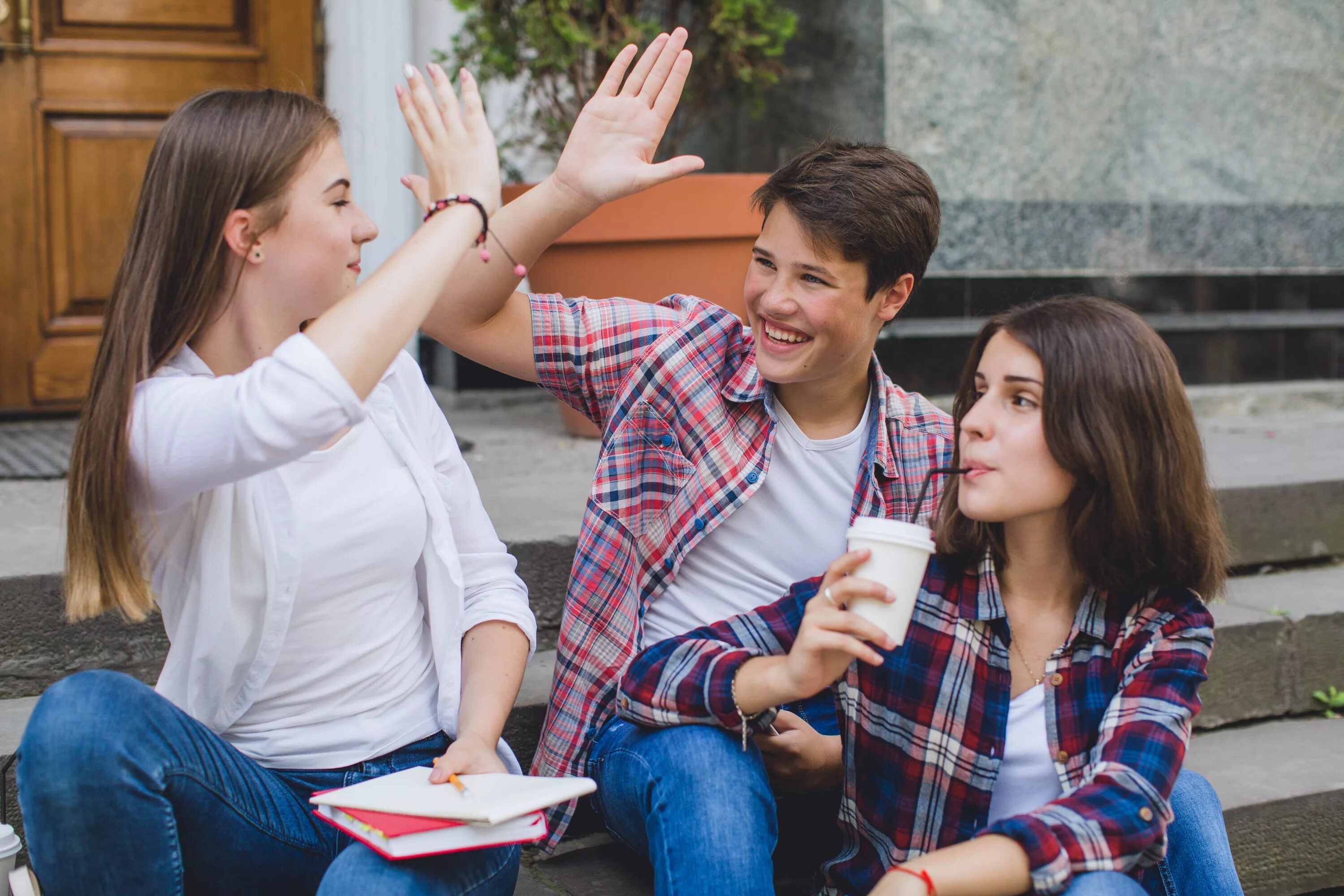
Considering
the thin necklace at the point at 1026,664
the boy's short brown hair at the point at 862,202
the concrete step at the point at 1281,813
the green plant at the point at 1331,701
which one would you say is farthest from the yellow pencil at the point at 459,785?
the green plant at the point at 1331,701

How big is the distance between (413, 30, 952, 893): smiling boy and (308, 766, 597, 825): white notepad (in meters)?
0.33

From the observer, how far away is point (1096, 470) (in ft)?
5.50

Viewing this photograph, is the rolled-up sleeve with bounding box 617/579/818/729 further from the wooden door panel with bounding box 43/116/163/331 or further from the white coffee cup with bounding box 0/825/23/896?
the wooden door panel with bounding box 43/116/163/331

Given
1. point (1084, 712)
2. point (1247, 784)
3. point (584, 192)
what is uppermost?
point (584, 192)

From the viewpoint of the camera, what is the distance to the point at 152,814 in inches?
59.6

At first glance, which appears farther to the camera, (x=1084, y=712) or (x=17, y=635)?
(x=17, y=635)

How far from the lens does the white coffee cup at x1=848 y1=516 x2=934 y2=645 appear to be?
143cm

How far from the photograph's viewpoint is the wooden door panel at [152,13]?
154 inches

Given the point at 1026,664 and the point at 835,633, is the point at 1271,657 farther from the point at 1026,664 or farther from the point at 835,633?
the point at 835,633

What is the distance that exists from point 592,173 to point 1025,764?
3.44 ft

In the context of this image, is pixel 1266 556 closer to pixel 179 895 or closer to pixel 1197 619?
pixel 1197 619

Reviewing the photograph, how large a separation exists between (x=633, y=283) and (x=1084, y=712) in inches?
92.3

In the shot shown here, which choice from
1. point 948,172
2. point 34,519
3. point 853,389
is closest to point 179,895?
point 853,389

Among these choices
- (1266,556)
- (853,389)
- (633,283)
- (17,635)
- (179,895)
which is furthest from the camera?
(633,283)
